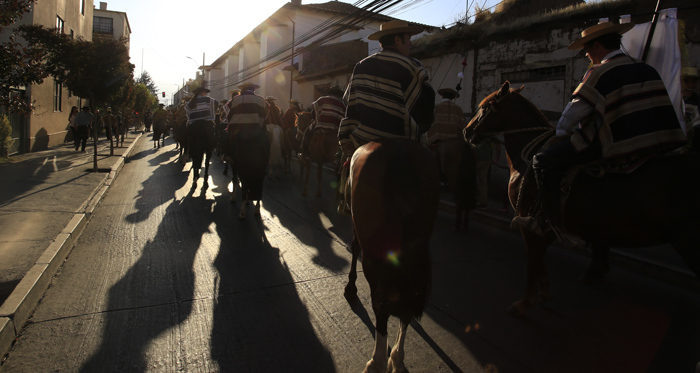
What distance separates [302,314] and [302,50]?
30.7m

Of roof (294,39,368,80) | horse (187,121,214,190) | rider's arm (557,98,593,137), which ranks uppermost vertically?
roof (294,39,368,80)

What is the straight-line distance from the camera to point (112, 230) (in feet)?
20.2

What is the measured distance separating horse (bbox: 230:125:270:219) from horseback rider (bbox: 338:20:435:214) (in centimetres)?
396

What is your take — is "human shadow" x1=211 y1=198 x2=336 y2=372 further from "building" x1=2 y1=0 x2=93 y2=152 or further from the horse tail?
"building" x1=2 y1=0 x2=93 y2=152

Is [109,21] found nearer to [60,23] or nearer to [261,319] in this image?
[60,23]

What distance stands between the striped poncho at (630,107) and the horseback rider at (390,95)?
46.7 inches

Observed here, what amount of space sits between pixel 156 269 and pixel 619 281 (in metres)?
5.03

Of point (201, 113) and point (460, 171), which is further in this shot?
point (201, 113)

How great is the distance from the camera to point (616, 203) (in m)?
2.98

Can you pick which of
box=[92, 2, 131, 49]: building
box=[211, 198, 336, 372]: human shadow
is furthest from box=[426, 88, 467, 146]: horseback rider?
box=[92, 2, 131, 49]: building

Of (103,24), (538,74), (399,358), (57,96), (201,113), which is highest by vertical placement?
(103,24)

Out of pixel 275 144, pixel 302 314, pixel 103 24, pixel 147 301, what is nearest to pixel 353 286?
pixel 302 314

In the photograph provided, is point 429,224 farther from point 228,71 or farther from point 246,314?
point 228,71

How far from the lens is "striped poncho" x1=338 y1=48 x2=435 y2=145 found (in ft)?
10.4
